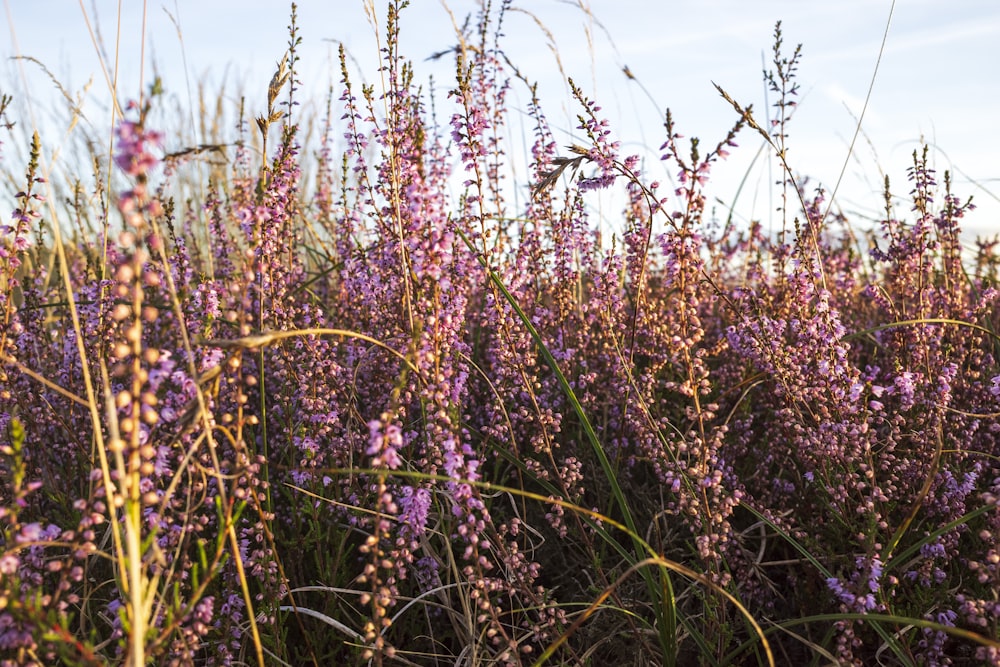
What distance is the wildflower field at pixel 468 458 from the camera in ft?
5.62

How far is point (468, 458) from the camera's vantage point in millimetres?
2973

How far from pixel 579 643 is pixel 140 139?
2.20 metres

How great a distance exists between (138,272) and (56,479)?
2440mm

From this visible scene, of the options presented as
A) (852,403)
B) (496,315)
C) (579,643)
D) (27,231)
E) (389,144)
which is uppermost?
(389,144)

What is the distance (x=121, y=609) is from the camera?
1.64m

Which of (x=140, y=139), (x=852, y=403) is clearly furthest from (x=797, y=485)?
(x=140, y=139)

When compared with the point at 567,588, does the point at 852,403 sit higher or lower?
higher

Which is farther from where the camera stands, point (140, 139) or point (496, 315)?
point (496, 315)

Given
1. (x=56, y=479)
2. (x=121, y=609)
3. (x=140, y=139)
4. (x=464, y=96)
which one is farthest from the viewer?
(x=56, y=479)

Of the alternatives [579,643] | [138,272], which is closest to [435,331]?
[138,272]

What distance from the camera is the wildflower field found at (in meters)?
1.71

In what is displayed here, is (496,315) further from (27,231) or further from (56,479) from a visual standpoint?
(56,479)

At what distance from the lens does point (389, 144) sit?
2826mm

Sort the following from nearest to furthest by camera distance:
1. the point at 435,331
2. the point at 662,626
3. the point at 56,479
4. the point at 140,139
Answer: the point at 140,139, the point at 435,331, the point at 662,626, the point at 56,479
